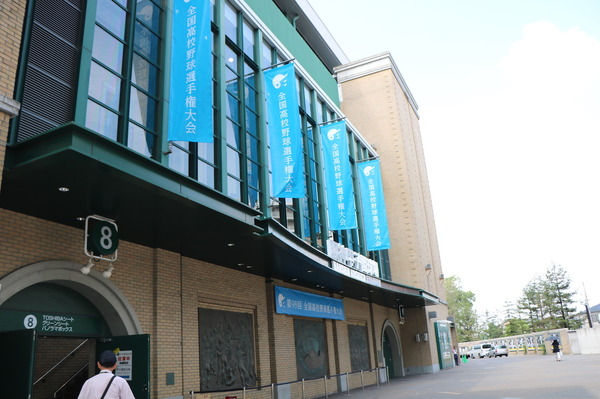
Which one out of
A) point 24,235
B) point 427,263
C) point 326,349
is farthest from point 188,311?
point 427,263

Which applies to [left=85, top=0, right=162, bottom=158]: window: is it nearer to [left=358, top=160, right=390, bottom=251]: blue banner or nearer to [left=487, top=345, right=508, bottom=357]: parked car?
[left=358, top=160, right=390, bottom=251]: blue banner

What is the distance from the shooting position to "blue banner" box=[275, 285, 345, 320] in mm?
18678

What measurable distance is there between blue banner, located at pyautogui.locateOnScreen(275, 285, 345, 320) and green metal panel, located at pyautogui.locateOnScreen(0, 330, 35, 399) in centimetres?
1014

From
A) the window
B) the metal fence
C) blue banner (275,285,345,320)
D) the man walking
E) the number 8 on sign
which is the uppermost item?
the window

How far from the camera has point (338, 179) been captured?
20984 mm

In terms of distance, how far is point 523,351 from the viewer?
2586 inches

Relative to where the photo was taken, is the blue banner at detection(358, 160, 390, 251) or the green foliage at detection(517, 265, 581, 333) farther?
the green foliage at detection(517, 265, 581, 333)

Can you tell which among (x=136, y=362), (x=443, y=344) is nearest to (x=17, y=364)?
(x=136, y=362)

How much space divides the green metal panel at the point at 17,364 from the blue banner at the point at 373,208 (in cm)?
1809

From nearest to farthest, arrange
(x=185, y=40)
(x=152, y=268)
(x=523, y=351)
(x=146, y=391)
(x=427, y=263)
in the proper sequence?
(x=146, y=391)
(x=185, y=40)
(x=152, y=268)
(x=427, y=263)
(x=523, y=351)

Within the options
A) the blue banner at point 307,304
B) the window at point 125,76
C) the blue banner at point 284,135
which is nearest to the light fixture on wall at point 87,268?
the window at point 125,76

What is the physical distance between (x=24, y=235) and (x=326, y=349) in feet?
48.1

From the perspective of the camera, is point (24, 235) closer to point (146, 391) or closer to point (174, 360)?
point (146, 391)

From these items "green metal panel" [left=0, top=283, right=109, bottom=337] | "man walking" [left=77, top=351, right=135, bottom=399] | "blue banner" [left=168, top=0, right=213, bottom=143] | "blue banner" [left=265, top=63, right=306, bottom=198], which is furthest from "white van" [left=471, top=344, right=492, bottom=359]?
"man walking" [left=77, top=351, right=135, bottom=399]
